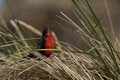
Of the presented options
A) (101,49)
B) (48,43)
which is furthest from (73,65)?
(48,43)

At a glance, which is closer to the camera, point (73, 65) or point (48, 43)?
point (73, 65)

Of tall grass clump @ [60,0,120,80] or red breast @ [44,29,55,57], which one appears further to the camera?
red breast @ [44,29,55,57]

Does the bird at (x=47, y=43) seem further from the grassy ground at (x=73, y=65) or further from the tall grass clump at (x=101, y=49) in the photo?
the tall grass clump at (x=101, y=49)

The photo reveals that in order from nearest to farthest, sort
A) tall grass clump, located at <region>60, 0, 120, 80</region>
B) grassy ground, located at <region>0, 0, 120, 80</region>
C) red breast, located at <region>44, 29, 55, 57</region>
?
1. tall grass clump, located at <region>60, 0, 120, 80</region>
2. grassy ground, located at <region>0, 0, 120, 80</region>
3. red breast, located at <region>44, 29, 55, 57</region>

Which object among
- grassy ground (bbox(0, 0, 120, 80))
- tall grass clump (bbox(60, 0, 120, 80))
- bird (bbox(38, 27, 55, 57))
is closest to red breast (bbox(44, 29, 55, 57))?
bird (bbox(38, 27, 55, 57))

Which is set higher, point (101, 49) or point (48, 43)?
point (48, 43)

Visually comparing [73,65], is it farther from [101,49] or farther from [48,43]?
[48,43]

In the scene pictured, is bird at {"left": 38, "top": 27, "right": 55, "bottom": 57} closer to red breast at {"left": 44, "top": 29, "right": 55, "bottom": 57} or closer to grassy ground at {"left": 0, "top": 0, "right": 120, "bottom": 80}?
red breast at {"left": 44, "top": 29, "right": 55, "bottom": 57}

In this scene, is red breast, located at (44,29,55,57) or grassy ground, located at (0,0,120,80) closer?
grassy ground, located at (0,0,120,80)

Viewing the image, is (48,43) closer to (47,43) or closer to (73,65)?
(47,43)

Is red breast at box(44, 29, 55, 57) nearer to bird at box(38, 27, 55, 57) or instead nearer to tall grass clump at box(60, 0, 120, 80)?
bird at box(38, 27, 55, 57)

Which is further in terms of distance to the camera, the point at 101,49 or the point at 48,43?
the point at 48,43

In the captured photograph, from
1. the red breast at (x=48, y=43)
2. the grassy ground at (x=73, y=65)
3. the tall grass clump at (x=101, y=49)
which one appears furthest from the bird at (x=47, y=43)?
the tall grass clump at (x=101, y=49)

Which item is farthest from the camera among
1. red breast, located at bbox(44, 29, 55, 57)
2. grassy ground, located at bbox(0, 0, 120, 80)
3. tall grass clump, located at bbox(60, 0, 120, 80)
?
red breast, located at bbox(44, 29, 55, 57)
